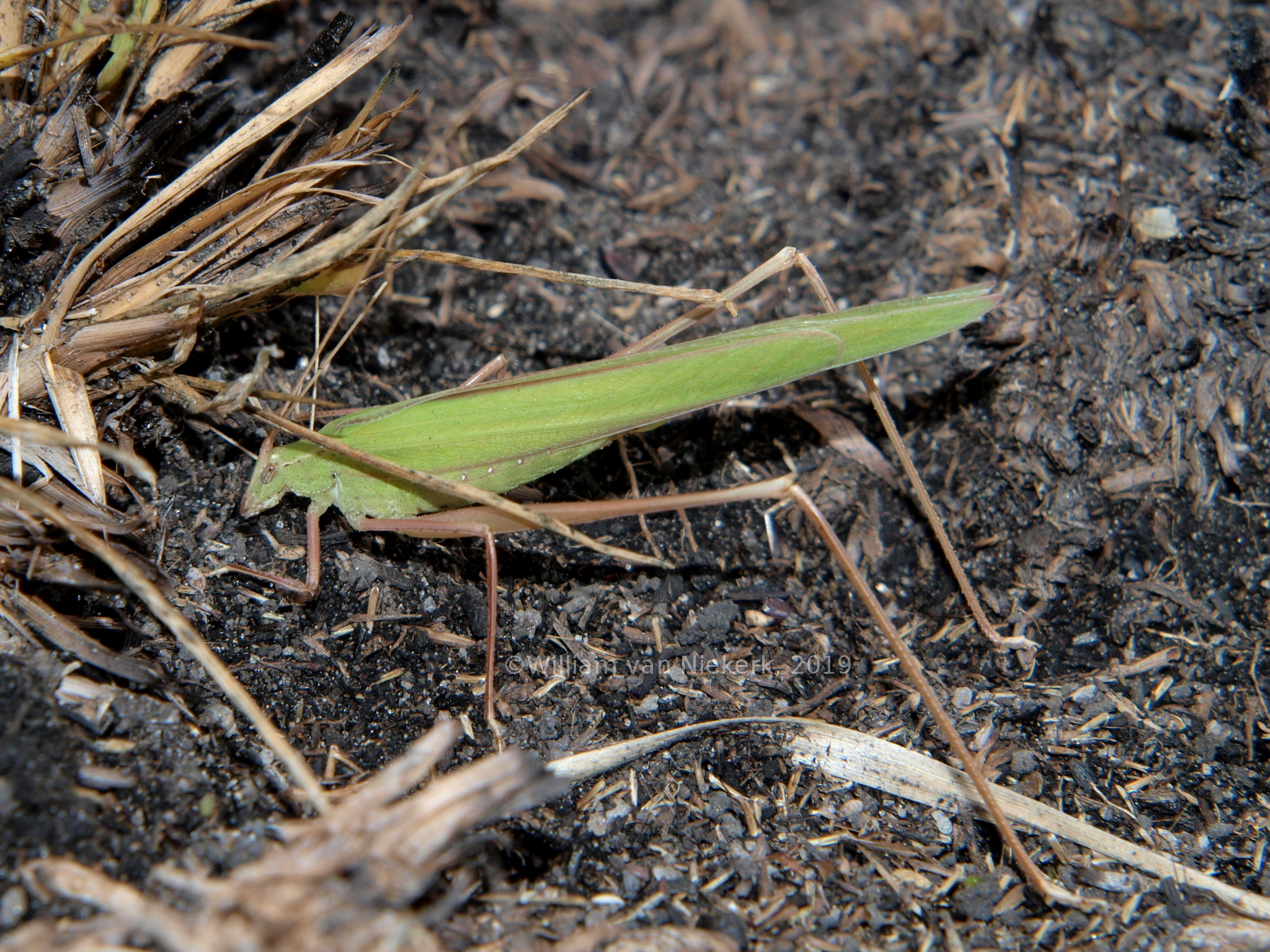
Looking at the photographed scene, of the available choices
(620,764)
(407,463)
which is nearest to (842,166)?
(407,463)

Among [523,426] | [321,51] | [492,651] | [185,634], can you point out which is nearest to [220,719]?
[185,634]

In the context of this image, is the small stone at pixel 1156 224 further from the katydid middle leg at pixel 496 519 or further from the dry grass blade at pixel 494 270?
the katydid middle leg at pixel 496 519

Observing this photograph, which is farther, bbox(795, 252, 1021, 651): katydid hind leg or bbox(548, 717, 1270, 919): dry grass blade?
bbox(795, 252, 1021, 651): katydid hind leg

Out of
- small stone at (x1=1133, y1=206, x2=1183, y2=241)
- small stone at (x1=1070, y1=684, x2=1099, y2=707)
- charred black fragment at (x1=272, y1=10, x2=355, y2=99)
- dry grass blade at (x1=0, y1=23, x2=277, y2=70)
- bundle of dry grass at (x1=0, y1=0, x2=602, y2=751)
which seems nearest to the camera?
dry grass blade at (x1=0, y1=23, x2=277, y2=70)

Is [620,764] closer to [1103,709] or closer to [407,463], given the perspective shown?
[407,463]

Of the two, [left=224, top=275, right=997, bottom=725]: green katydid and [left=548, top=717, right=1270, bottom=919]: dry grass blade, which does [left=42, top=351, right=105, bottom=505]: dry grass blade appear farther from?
[left=548, top=717, right=1270, bottom=919]: dry grass blade

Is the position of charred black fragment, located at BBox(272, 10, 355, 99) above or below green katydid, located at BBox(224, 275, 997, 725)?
above

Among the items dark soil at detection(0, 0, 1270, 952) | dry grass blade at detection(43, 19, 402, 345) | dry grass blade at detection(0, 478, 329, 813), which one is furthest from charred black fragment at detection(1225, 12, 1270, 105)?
dry grass blade at detection(0, 478, 329, 813)
